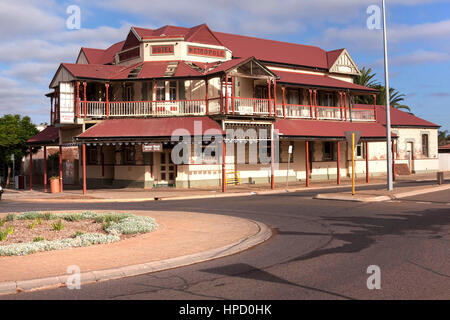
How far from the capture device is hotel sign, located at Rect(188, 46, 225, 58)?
30.2 meters

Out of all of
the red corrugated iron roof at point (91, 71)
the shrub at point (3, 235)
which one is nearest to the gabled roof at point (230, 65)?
the red corrugated iron roof at point (91, 71)

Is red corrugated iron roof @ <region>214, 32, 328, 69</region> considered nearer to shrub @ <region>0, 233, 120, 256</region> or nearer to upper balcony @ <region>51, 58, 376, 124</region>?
upper balcony @ <region>51, 58, 376, 124</region>

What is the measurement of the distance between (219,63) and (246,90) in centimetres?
292

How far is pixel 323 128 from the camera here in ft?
103

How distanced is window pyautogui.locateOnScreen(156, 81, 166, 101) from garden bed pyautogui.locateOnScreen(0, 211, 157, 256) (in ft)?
52.9

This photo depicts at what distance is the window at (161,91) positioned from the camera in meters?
29.1

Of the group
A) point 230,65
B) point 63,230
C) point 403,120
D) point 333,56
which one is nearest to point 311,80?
point 333,56

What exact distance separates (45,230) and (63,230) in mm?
436

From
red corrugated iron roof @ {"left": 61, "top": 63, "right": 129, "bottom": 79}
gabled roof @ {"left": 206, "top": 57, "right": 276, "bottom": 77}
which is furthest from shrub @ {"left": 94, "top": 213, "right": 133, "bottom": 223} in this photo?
red corrugated iron roof @ {"left": 61, "top": 63, "right": 129, "bottom": 79}

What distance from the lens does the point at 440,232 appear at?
10.9m
